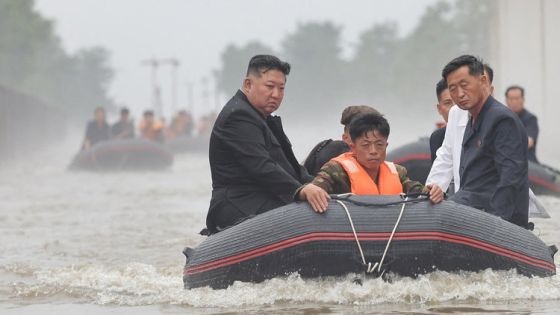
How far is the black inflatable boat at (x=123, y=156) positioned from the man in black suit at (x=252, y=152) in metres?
19.7

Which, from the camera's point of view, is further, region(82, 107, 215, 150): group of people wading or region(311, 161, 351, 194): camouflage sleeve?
region(82, 107, 215, 150): group of people wading

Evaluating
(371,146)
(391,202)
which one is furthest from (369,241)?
(371,146)

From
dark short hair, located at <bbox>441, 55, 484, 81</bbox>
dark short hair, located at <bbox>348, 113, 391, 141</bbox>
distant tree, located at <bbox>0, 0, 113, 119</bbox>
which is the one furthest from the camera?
distant tree, located at <bbox>0, 0, 113, 119</bbox>

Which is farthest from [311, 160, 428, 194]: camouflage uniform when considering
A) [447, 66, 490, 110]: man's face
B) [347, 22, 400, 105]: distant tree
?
[347, 22, 400, 105]: distant tree

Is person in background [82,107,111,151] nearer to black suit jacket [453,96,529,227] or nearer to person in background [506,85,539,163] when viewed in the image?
person in background [506,85,539,163]

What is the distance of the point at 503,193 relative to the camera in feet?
24.5

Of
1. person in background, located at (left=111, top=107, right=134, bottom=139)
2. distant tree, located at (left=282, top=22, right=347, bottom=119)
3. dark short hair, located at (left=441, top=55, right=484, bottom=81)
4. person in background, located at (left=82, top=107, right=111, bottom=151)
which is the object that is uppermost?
distant tree, located at (left=282, top=22, right=347, bottom=119)

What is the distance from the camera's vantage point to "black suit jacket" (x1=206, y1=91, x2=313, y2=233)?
7.59m

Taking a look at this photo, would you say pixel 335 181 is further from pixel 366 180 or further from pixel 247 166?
pixel 247 166

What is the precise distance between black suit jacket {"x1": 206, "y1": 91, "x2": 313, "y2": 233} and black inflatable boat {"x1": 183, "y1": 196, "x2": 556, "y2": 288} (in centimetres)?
39

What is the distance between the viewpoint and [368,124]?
7.23 metres

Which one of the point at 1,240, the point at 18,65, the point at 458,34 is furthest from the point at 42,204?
the point at 458,34

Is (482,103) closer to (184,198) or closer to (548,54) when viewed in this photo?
(184,198)

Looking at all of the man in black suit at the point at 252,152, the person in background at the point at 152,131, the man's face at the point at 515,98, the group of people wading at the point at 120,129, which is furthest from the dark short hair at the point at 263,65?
the person in background at the point at 152,131
